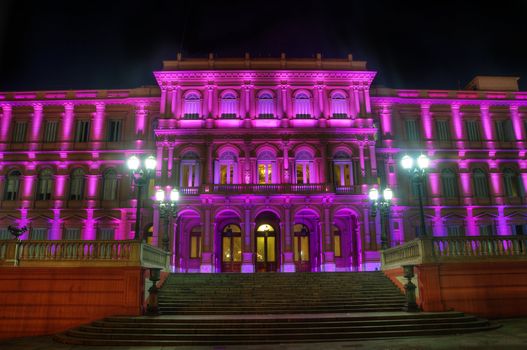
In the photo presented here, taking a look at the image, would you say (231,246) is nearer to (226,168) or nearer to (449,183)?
(226,168)

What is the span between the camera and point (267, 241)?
104 feet

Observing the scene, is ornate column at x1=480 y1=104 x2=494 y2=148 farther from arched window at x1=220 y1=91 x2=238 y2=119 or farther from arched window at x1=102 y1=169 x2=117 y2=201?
arched window at x1=102 y1=169 x2=117 y2=201

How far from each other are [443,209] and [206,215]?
61.6 ft

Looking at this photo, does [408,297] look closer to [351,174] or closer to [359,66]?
[351,174]

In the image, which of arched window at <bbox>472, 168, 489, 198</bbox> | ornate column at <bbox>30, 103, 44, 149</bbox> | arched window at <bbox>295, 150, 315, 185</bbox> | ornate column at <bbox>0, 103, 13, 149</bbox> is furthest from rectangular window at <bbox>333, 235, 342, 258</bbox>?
ornate column at <bbox>0, 103, 13, 149</bbox>

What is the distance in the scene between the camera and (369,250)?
29688 millimetres

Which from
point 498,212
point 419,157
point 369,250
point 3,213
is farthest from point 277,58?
point 3,213

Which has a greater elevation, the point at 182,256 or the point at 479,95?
the point at 479,95

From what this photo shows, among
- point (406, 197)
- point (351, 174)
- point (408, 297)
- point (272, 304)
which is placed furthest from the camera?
point (406, 197)

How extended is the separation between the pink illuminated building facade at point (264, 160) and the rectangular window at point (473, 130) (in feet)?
0.28

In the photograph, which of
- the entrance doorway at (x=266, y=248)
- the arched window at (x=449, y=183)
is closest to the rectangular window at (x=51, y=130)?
the entrance doorway at (x=266, y=248)

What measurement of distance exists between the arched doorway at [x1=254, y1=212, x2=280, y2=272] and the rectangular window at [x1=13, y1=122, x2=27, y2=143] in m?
20.6

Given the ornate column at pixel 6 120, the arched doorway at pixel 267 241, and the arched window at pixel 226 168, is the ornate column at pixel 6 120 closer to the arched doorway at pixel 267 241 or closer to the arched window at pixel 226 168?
the arched window at pixel 226 168

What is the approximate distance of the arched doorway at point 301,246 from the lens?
3152cm
